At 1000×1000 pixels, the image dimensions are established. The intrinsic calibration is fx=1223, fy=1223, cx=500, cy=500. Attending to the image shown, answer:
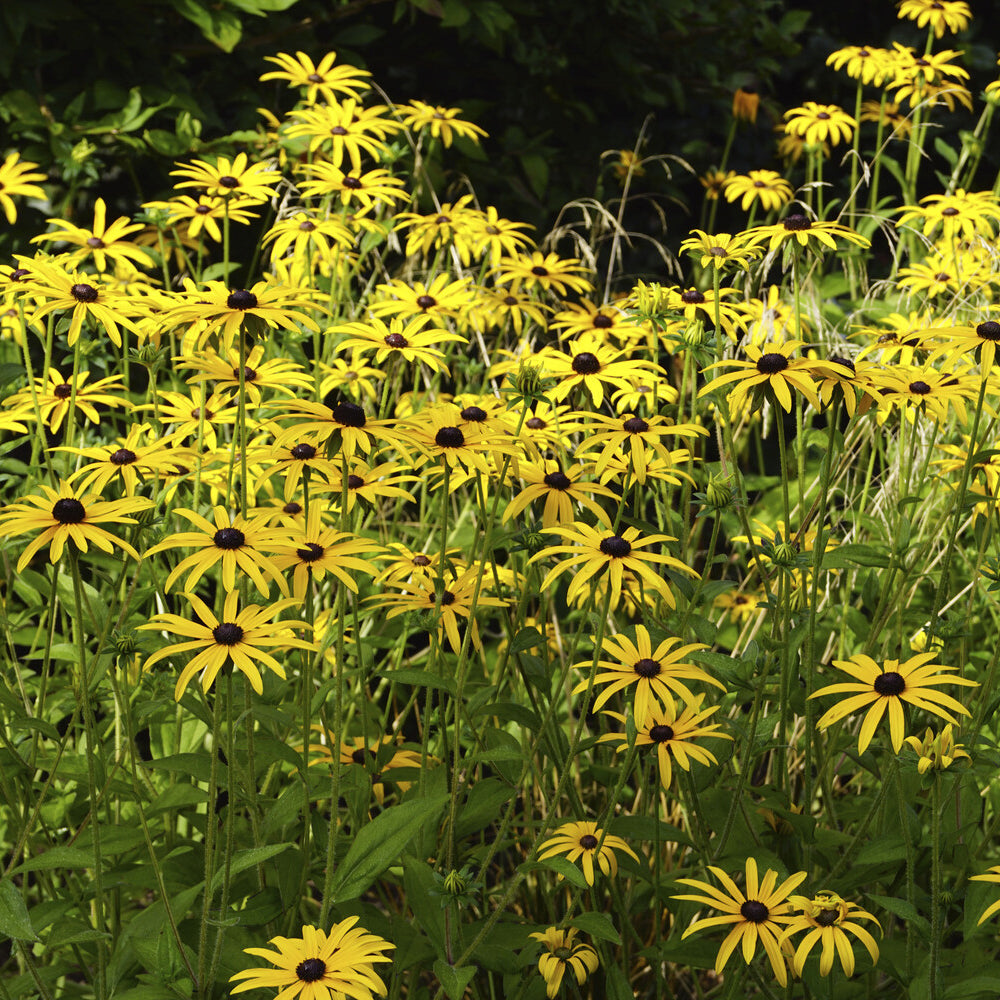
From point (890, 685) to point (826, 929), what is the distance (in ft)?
1.17

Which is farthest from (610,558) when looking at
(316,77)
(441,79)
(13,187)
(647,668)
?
(441,79)

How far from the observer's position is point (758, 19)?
540 centimetres

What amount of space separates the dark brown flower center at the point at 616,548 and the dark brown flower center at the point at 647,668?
0.17 meters

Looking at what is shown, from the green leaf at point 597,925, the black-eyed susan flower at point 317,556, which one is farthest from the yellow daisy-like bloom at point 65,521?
the green leaf at point 597,925

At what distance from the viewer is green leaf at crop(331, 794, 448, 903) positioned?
175 centimetres

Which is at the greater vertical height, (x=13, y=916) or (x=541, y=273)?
(x=541, y=273)

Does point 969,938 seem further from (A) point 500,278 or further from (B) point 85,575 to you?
(B) point 85,575

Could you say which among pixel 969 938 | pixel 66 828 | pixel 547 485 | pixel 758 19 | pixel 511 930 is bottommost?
pixel 66 828

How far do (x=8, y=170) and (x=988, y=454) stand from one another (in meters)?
2.33

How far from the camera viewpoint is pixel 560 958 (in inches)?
75.9

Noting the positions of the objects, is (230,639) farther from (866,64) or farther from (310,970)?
(866,64)

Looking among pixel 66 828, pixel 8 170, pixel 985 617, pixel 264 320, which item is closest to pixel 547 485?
pixel 264 320

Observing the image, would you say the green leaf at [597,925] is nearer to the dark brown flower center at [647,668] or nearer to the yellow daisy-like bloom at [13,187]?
the dark brown flower center at [647,668]

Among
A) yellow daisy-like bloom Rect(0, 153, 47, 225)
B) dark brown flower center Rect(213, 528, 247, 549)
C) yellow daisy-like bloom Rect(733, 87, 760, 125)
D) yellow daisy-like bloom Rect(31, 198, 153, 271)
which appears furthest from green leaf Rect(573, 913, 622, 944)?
yellow daisy-like bloom Rect(733, 87, 760, 125)
